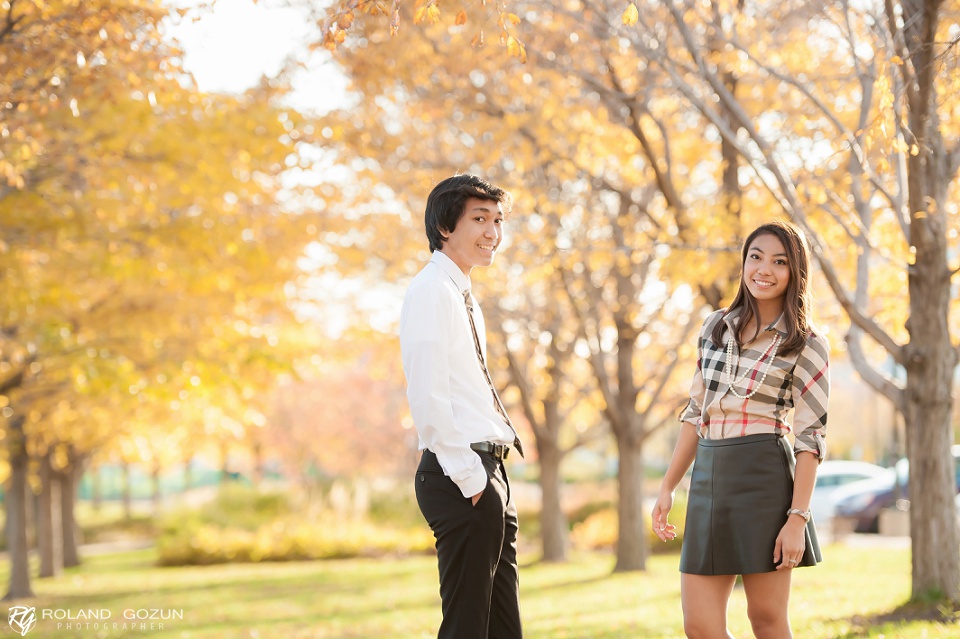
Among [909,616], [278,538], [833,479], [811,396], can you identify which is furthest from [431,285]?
[833,479]

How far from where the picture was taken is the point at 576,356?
15.5m

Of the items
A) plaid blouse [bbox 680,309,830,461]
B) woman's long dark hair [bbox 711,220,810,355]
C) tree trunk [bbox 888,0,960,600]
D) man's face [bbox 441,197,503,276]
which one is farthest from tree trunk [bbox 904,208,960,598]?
man's face [bbox 441,197,503,276]

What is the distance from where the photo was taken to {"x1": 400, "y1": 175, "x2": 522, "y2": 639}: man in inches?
120

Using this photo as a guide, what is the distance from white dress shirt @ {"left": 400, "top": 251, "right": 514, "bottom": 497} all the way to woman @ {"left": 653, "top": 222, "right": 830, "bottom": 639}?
790mm

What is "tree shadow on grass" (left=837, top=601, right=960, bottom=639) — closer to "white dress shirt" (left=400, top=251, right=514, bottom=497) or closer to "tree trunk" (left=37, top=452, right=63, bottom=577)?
"white dress shirt" (left=400, top=251, right=514, bottom=497)

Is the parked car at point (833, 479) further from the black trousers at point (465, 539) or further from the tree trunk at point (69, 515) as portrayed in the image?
the black trousers at point (465, 539)

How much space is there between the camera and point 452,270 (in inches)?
132

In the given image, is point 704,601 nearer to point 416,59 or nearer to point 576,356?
point 416,59

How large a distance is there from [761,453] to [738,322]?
53 centimetres

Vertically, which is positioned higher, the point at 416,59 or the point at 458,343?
the point at 416,59

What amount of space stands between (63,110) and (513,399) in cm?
1233

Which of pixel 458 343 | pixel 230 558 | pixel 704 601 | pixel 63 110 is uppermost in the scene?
pixel 63 110

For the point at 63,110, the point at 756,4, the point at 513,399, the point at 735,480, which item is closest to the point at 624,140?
the point at 756,4
